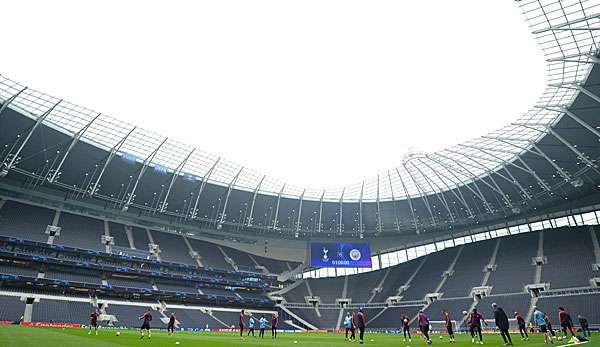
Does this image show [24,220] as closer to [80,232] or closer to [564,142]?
[80,232]

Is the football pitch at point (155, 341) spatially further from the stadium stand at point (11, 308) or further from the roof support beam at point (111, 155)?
the roof support beam at point (111, 155)

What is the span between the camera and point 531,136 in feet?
142

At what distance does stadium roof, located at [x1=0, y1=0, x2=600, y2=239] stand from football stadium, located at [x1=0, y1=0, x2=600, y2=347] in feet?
0.71

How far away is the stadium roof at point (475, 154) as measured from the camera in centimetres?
3075

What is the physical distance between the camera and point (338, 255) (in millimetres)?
64188

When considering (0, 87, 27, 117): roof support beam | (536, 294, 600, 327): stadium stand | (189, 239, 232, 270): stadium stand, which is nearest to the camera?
(0, 87, 27, 117): roof support beam

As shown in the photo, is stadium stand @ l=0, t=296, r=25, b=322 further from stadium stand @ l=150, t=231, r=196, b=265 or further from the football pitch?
the football pitch

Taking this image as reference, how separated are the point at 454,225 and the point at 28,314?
6006 cm

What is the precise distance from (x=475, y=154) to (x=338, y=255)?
2656 centimetres

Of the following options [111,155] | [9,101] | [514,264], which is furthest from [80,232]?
[514,264]

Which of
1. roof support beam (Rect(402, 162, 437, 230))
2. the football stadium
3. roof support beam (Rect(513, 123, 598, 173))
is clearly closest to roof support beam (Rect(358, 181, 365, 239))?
the football stadium

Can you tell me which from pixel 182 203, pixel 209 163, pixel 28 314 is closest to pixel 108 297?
pixel 28 314

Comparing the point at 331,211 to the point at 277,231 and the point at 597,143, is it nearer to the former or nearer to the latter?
the point at 277,231

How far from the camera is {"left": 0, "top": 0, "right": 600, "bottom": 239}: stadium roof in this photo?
30.8 m
